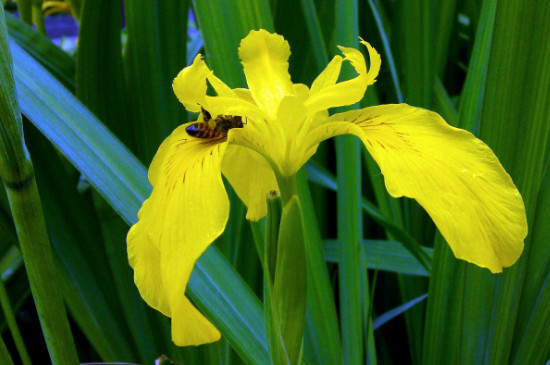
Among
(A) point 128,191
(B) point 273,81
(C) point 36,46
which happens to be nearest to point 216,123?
(B) point 273,81

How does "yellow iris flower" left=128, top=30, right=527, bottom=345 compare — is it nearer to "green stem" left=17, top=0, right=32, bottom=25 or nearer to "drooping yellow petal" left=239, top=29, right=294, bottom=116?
"drooping yellow petal" left=239, top=29, right=294, bottom=116

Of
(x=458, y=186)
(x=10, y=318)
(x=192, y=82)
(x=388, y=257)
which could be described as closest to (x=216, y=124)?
(x=192, y=82)

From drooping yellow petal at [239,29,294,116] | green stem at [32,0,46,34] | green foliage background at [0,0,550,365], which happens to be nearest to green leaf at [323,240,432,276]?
green foliage background at [0,0,550,365]

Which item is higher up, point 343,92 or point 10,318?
point 343,92

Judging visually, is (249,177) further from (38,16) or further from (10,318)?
(38,16)

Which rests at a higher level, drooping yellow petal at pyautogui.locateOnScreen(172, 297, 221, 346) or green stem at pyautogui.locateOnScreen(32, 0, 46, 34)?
green stem at pyautogui.locateOnScreen(32, 0, 46, 34)

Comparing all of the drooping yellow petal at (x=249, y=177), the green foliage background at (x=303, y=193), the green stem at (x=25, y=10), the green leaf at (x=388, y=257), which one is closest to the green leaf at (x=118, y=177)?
the green foliage background at (x=303, y=193)

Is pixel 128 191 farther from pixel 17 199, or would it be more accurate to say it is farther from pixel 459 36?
pixel 459 36
